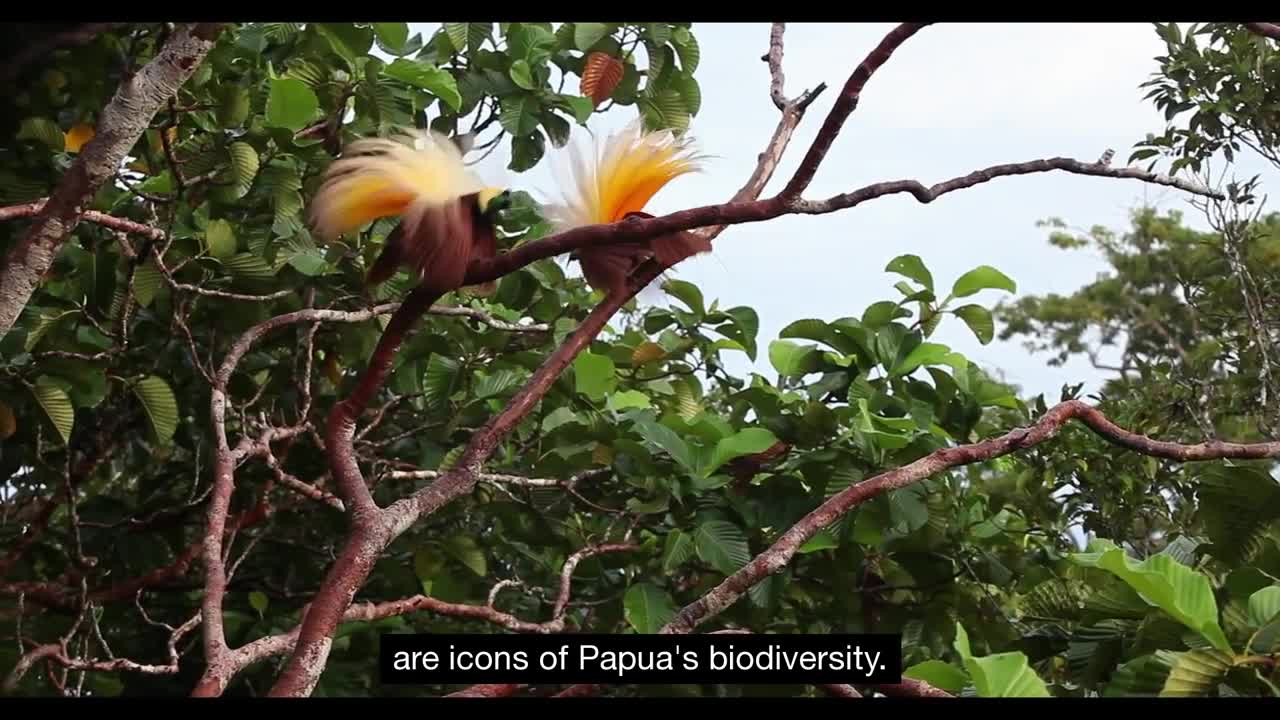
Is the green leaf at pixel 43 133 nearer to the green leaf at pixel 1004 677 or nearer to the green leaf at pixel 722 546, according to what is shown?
the green leaf at pixel 722 546

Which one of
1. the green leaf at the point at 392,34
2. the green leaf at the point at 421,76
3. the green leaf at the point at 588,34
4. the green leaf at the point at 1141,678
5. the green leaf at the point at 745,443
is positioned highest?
the green leaf at the point at 588,34

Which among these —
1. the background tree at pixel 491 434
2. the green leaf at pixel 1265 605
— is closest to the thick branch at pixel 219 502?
the background tree at pixel 491 434

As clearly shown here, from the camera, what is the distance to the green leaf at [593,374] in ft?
4.29

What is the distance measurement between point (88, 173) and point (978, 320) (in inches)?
35.7

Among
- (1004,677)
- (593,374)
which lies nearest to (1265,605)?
(1004,677)

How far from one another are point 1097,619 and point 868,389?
1.40 ft

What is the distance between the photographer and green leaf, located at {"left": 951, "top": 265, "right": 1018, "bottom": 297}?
1.25 m

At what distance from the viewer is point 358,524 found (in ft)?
2.57

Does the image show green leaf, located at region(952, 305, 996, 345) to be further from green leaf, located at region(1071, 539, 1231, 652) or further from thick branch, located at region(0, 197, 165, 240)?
thick branch, located at region(0, 197, 165, 240)

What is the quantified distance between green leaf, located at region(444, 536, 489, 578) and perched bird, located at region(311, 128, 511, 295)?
23.4 inches

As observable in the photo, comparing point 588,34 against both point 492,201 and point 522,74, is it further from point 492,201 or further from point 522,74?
point 492,201

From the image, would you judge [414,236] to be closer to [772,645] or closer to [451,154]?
[451,154]

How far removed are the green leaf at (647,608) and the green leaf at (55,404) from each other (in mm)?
570
